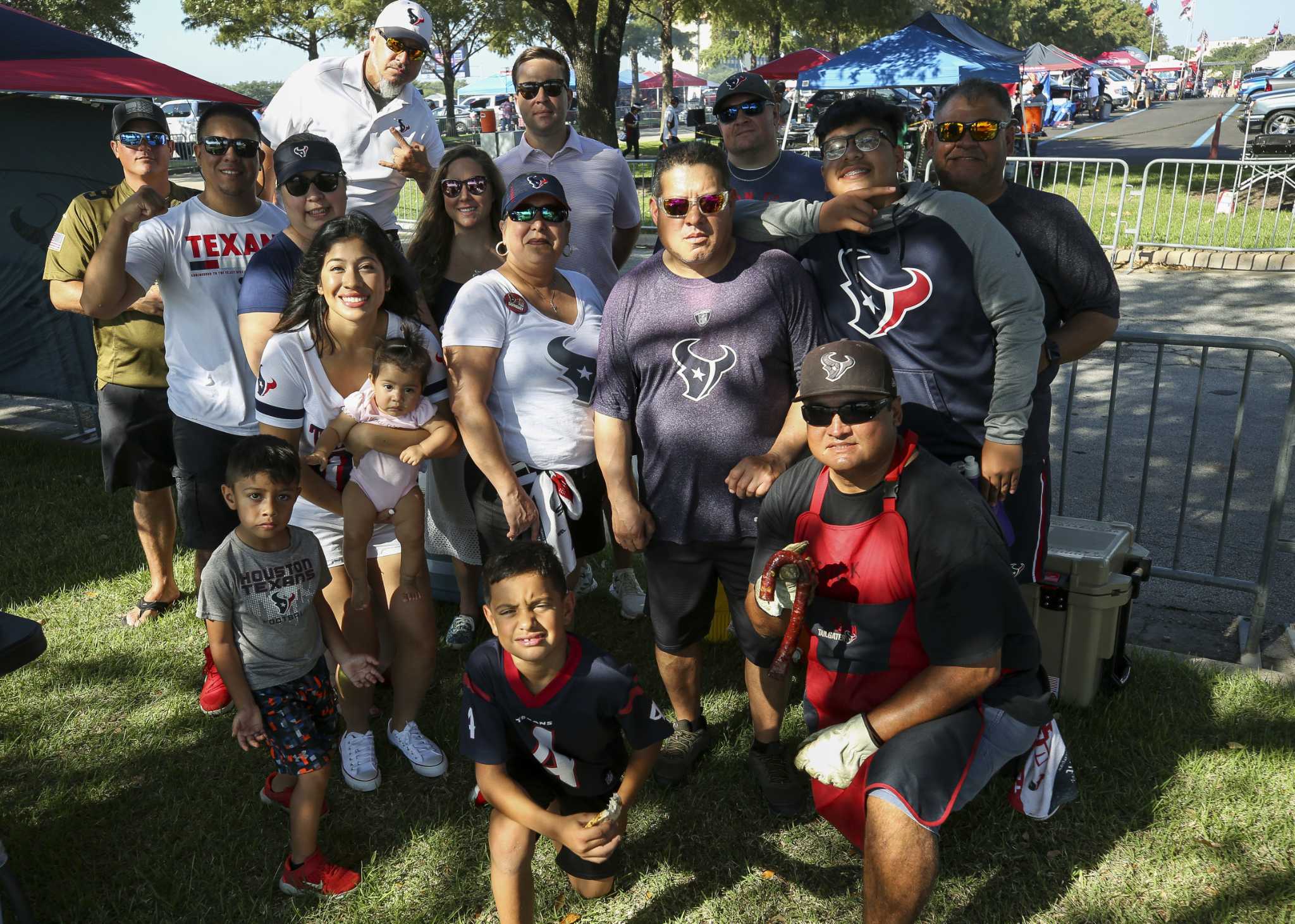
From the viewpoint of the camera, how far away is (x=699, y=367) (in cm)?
328

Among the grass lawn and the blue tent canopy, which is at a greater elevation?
the blue tent canopy

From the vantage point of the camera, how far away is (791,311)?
3.27 metres

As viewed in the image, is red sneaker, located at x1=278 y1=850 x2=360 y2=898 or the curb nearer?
red sneaker, located at x1=278 y1=850 x2=360 y2=898

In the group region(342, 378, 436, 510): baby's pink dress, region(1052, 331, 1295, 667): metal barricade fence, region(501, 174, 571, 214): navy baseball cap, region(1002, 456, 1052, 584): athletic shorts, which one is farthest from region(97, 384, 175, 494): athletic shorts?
region(1052, 331, 1295, 667): metal barricade fence

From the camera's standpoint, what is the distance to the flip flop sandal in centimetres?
493

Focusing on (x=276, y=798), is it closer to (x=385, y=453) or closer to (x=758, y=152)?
(x=385, y=453)

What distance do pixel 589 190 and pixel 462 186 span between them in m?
0.79

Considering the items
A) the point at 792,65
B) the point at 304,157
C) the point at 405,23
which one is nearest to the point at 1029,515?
the point at 304,157

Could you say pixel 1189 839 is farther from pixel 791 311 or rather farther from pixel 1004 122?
pixel 1004 122

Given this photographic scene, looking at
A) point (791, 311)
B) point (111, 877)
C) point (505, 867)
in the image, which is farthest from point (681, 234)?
point (111, 877)

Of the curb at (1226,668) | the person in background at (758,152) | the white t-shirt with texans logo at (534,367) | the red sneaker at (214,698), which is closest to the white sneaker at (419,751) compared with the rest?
the red sneaker at (214,698)

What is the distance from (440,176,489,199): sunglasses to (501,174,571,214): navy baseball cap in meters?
0.50

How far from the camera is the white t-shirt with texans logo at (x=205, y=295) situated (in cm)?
393

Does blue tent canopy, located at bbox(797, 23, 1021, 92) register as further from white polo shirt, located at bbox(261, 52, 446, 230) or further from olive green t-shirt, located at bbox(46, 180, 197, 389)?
olive green t-shirt, located at bbox(46, 180, 197, 389)
